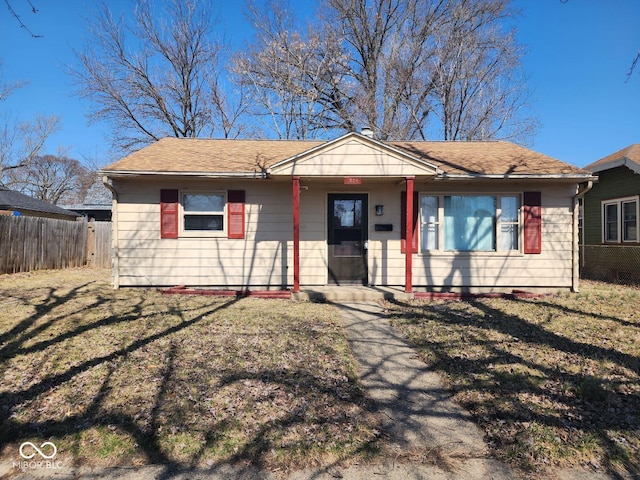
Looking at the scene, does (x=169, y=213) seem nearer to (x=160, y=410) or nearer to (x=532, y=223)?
(x=160, y=410)

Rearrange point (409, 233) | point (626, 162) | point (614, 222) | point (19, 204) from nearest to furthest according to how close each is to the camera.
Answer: point (409, 233), point (626, 162), point (614, 222), point (19, 204)

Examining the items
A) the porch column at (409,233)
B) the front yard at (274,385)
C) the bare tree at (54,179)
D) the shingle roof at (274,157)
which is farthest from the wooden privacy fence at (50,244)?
the bare tree at (54,179)

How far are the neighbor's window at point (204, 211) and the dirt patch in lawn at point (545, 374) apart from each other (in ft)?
14.4

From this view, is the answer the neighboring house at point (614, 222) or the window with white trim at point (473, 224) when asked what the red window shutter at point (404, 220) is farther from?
the neighboring house at point (614, 222)

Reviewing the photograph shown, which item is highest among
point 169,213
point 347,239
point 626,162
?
point 626,162

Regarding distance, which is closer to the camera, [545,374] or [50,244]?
[545,374]

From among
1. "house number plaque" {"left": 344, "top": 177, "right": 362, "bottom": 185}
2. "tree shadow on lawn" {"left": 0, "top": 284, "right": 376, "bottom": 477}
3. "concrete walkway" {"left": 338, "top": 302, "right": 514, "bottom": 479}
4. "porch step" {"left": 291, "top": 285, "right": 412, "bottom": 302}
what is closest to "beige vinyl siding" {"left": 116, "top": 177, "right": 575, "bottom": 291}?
"house number plaque" {"left": 344, "top": 177, "right": 362, "bottom": 185}

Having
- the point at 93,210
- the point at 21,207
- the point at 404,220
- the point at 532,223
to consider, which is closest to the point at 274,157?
the point at 404,220

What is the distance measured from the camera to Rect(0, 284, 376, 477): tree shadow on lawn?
2520 millimetres

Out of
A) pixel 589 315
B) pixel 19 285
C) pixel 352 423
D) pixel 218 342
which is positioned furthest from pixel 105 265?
pixel 589 315

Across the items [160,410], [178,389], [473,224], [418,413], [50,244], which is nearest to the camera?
[160,410]

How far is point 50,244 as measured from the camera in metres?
12.0

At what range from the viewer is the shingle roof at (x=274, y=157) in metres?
7.80

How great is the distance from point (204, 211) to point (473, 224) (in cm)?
619
